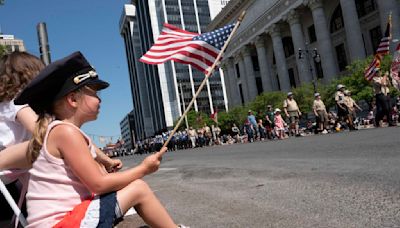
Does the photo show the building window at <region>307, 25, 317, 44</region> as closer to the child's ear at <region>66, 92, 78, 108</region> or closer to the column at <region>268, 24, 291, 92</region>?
the column at <region>268, 24, 291, 92</region>

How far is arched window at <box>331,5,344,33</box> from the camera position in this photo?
122 ft

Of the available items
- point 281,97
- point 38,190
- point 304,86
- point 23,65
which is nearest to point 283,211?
point 38,190

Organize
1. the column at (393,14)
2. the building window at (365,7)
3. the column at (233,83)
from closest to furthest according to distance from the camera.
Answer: the column at (393,14) < the building window at (365,7) < the column at (233,83)

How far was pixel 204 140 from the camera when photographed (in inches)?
1325

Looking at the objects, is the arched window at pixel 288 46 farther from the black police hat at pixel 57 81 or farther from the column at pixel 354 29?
the black police hat at pixel 57 81

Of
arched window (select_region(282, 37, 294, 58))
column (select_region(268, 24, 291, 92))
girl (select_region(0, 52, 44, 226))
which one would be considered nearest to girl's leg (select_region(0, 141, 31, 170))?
girl (select_region(0, 52, 44, 226))

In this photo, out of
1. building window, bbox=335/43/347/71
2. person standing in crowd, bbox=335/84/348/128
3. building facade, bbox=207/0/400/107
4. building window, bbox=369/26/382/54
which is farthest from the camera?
building window, bbox=335/43/347/71

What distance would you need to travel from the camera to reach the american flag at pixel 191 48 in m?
5.89

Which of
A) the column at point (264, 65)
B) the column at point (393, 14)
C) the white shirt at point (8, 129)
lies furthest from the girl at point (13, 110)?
the column at point (264, 65)

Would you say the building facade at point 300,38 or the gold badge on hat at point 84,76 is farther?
the building facade at point 300,38

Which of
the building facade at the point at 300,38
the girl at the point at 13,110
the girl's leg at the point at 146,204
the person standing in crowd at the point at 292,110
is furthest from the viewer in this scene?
the building facade at the point at 300,38

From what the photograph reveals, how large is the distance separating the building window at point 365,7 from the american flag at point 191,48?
107ft

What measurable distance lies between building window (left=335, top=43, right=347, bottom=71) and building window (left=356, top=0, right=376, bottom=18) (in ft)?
11.4

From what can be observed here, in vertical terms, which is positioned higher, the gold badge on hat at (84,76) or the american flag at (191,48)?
the american flag at (191,48)
